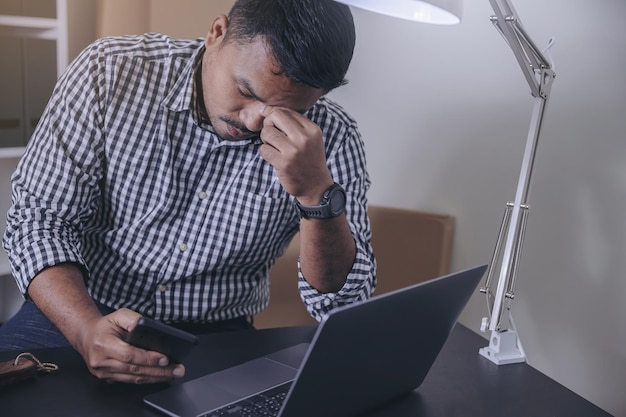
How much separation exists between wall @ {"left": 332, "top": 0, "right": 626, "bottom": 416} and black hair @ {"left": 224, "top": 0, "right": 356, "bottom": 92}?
0.61 meters

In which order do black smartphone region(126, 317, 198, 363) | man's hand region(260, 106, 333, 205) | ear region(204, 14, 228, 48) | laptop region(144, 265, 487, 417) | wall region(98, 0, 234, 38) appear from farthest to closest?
wall region(98, 0, 234, 38) → ear region(204, 14, 228, 48) → man's hand region(260, 106, 333, 205) → black smartphone region(126, 317, 198, 363) → laptop region(144, 265, 487, 417)

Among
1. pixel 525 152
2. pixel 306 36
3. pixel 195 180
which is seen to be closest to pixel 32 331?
pixel 195 180

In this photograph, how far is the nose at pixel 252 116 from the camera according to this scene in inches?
47.8

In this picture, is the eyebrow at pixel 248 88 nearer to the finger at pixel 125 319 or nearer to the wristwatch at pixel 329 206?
the wristwatch at pixel 329 206

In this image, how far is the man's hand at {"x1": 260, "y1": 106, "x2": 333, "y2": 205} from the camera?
45.5 inches

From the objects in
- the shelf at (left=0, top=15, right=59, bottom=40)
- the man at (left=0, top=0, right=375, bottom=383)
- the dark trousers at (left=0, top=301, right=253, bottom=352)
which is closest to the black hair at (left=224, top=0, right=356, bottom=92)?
the man at (left=0, top=0, right=375, bottom=383)

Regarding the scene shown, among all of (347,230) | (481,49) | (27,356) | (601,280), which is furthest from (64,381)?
(481,49)

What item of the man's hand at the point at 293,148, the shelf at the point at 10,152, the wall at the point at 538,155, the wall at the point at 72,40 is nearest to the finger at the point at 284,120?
the man's hand at the point at 293,148

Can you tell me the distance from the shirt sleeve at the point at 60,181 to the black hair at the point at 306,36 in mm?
380

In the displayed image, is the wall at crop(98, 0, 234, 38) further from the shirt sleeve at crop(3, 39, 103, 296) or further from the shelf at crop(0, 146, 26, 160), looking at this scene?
the shirt sleeve at crop(3, 39, 103, 296)

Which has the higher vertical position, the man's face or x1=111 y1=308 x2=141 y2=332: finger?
the man's face

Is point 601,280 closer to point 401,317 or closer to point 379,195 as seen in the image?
point 379,195

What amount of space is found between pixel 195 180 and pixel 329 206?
1.12ft

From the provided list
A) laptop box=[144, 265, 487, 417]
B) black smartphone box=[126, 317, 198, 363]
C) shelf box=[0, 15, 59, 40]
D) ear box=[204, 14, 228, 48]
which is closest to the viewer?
laptop box=[144, 265, 487, 417]
